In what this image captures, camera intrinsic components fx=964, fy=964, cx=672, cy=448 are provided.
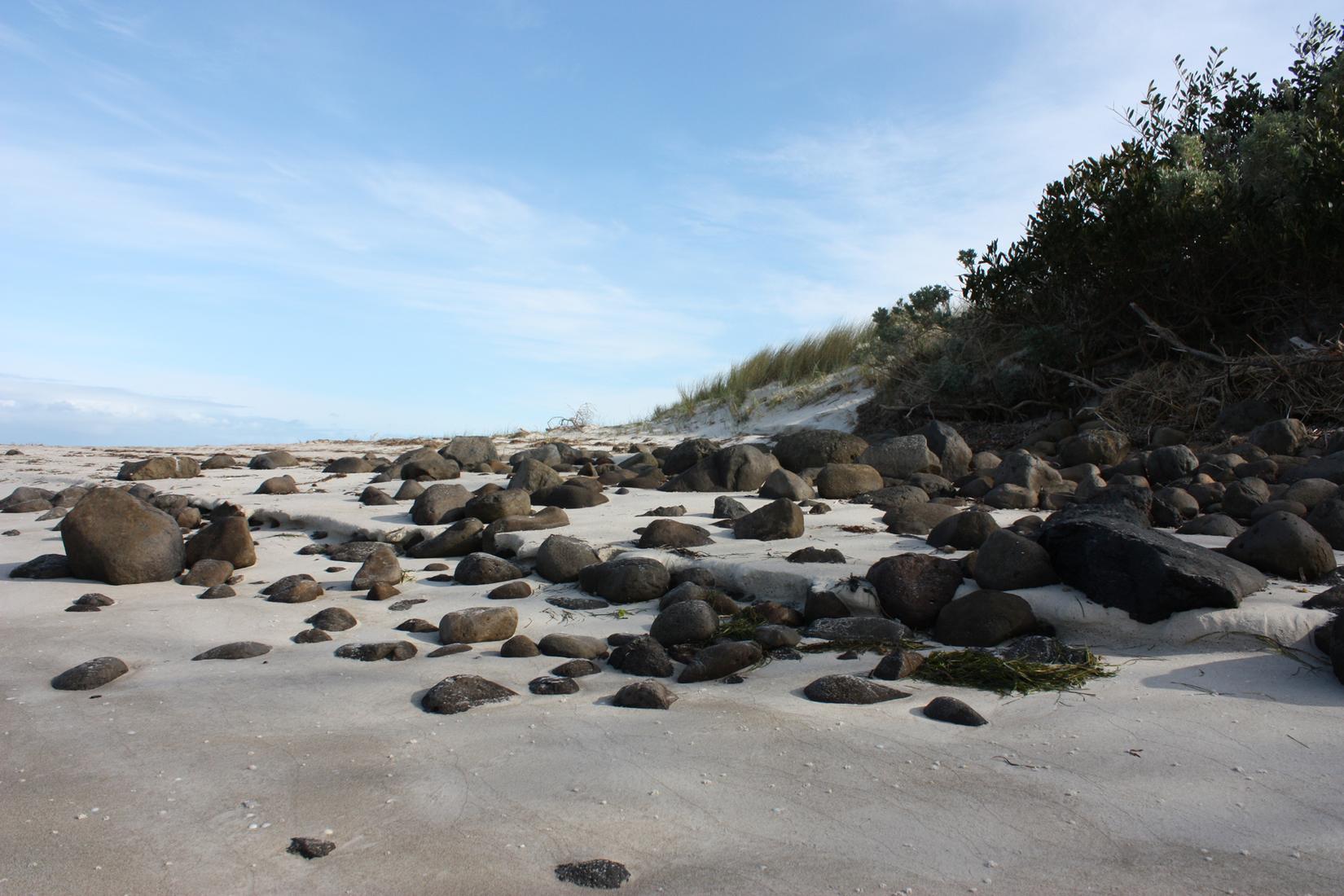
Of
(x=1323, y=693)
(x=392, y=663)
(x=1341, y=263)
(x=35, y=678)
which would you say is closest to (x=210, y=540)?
(x=35, y=678)

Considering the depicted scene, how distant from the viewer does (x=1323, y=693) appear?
2.74m

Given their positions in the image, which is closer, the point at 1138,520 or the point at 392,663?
the point at 392,663

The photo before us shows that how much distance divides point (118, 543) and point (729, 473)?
382 cm

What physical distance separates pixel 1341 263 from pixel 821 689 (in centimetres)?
826

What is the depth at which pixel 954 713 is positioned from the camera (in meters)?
2.58

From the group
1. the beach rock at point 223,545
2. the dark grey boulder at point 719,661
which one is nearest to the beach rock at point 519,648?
the dark grey boulder at point 719,661

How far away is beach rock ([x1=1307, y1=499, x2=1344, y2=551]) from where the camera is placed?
4.24 meters

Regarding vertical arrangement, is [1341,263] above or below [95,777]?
above

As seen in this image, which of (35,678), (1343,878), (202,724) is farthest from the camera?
(35,678)

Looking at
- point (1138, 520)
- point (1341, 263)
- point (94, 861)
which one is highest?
point (1341, 263)

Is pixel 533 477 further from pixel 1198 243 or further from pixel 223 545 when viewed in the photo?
pixel 1198 243

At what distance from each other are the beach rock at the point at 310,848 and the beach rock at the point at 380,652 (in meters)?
1.34

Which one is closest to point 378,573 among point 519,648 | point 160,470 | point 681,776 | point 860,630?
point 519,648

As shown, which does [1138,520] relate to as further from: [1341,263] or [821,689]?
[1341,263]
